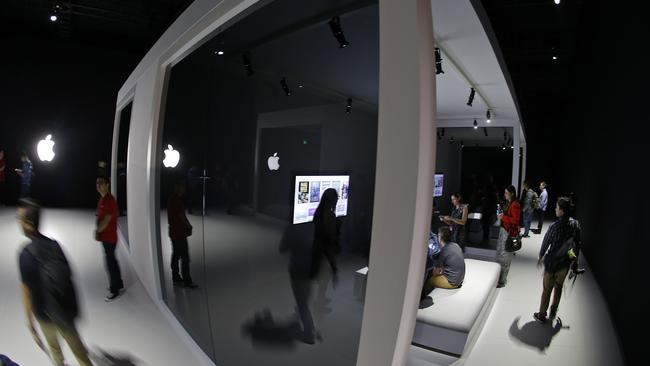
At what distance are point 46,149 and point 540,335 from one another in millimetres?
3704

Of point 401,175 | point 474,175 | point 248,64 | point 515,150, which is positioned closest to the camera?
point 401,175

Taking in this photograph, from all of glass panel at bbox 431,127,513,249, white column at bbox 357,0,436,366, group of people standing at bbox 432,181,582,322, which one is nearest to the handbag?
glass panel at bbox 431,127,513,249

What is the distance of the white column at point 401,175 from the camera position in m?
0.77

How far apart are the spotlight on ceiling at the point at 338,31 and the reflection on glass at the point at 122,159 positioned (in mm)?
779

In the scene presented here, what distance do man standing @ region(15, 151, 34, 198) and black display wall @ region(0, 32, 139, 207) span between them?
0.01 metres

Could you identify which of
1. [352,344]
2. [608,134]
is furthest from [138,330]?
[608,134]

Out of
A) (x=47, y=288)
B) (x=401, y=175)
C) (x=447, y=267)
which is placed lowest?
(x=447, y=267)

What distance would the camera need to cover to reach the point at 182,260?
6.98ft

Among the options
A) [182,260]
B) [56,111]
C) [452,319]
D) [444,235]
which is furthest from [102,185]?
[444,235]

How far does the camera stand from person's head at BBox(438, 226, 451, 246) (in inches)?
120

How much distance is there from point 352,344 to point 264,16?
1423mm

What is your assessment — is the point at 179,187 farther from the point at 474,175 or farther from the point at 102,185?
the point at 474,175

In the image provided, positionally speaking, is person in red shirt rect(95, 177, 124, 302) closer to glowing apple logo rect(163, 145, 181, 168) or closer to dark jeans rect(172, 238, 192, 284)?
glowing apple logo rect(163, 145, 181, 168)

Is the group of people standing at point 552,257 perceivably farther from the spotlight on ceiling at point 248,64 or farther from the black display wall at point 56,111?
the black display wall at point 56,111
